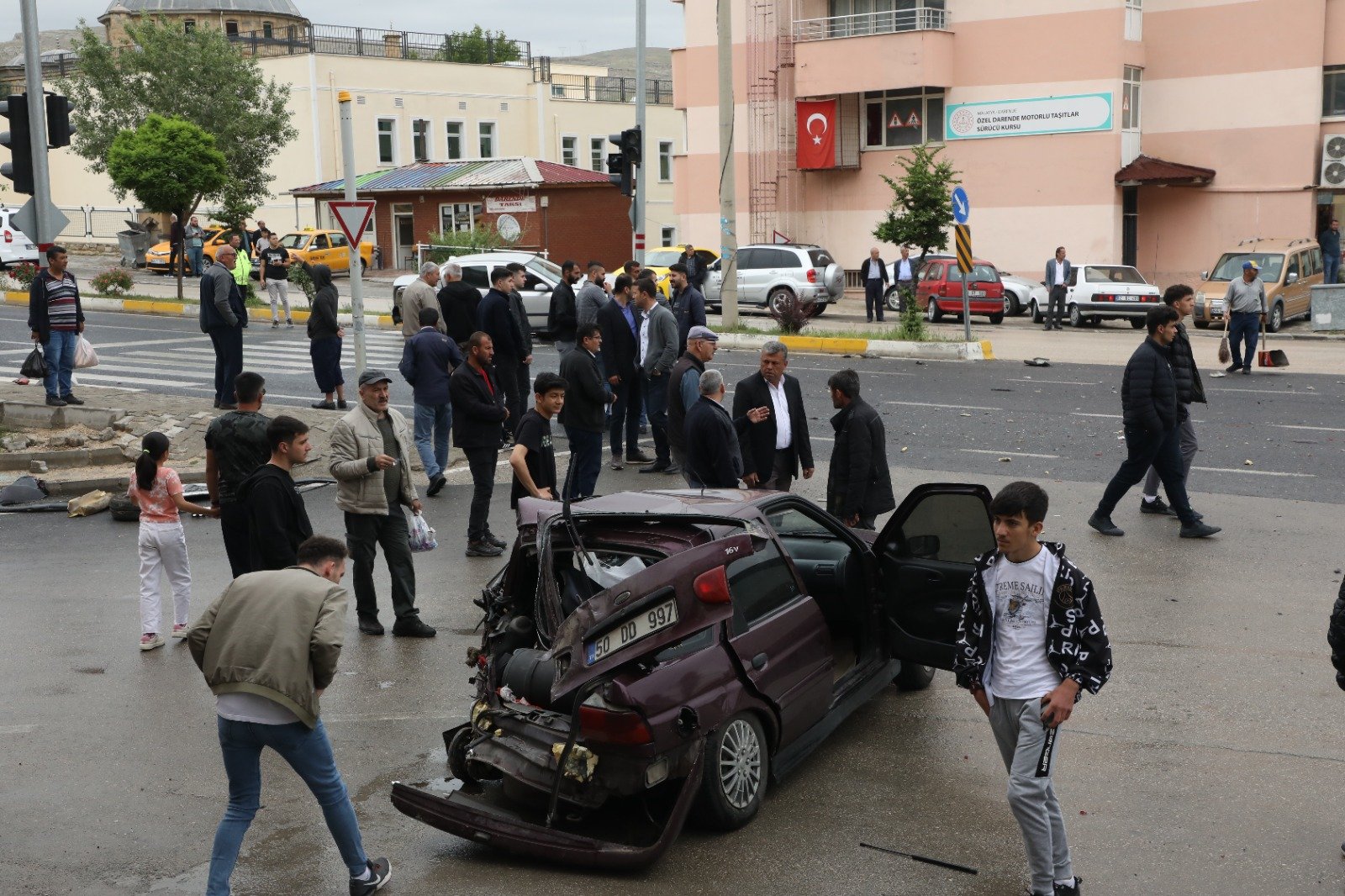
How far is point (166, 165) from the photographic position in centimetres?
3338

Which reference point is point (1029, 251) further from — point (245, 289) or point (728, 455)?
point (728, 455)

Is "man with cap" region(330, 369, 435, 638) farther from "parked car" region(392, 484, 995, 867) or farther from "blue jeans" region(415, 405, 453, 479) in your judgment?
"blue jeans" region(415, 405, 453, 479)

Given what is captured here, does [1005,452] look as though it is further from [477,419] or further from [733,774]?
[733,774]

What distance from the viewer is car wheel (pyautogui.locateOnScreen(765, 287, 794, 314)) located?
28.8 m

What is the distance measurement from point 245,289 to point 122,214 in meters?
27.6

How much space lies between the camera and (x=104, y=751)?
6.88m

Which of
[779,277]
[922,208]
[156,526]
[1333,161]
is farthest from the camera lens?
[1333,161]

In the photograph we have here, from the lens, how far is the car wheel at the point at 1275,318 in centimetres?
2925

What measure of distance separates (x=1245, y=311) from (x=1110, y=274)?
1076cm

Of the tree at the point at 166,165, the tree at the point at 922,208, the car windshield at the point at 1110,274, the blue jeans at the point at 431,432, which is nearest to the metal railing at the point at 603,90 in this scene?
the tree at the point at 166,165

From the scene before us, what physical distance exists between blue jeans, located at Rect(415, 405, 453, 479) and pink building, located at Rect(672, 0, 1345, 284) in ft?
90.8

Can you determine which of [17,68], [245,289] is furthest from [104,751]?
[17,68]

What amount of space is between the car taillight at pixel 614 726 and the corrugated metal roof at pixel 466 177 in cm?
3925

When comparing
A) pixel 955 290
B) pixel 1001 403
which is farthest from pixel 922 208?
pixel 1001 403
